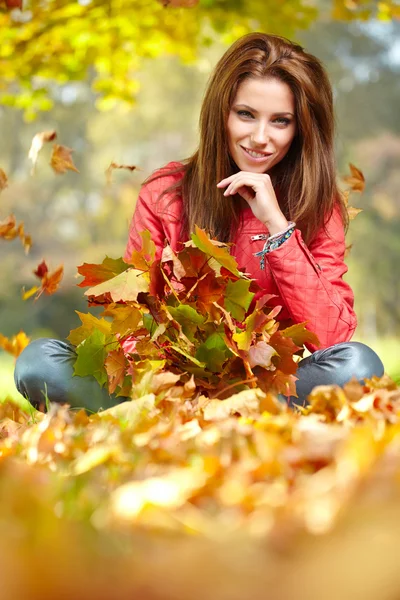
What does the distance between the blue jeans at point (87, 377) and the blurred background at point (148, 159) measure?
10653 millimetres

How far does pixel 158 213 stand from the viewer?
218cm

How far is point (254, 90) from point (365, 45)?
14666mm

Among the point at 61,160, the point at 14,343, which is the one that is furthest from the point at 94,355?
the point at 14,343

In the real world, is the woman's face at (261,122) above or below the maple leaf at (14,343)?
above

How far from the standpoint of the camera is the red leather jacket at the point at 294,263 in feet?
6.42

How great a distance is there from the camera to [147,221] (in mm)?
2193

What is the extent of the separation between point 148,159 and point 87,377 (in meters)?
13.8

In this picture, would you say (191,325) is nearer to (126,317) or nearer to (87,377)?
(126,317)

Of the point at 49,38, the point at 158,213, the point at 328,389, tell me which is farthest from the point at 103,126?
the point at 328,389

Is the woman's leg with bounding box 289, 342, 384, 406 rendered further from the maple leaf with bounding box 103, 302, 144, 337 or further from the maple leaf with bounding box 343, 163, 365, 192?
the maple leaf with bounding box 343, 163, 365, 192

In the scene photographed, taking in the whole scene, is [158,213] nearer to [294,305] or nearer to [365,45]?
[294,305]

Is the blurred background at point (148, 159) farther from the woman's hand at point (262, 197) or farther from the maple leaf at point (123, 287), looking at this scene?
the maple leaf at point (123, 287)

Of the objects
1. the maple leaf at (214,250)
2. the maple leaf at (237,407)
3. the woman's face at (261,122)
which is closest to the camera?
the maple leaf at (237,407)

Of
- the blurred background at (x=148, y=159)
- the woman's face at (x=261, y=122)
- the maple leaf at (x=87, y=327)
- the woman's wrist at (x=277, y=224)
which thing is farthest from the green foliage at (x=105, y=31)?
the blurred background at (x=148, y=159)
